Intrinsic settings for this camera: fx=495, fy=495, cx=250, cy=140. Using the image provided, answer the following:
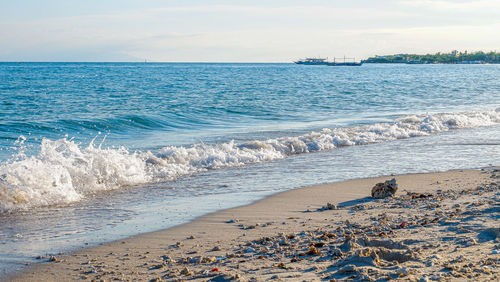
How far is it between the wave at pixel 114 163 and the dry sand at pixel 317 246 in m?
3.14

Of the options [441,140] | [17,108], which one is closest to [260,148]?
[441,140]

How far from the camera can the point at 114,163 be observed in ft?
33.7

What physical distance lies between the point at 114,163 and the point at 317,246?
6251 millimetres

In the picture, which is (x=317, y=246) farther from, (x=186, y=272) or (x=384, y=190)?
(x=384, y=190)

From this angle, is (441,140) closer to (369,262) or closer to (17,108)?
(369,262)

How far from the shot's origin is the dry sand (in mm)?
4305

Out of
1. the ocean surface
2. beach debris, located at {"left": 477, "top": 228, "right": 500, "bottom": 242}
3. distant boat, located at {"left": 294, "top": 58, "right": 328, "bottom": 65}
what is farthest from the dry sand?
distant boat, located at {"left": 294, "top": 58, "right": 328, "bottom": 65}

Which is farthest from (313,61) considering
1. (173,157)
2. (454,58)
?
(173,157)

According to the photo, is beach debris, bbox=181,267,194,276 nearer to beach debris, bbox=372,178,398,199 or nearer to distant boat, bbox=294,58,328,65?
beach debris, bbox=372,178,398,199

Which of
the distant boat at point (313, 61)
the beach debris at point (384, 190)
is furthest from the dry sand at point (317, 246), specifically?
the distant boat at point (313, 61)

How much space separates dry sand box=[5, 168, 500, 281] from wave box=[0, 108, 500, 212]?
124 inches

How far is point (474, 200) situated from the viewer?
23.2ft

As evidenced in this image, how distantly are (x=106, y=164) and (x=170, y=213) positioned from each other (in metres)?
3.51

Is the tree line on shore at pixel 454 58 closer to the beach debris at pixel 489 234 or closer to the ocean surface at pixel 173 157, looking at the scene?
the ocean surface at pixel 173 157
